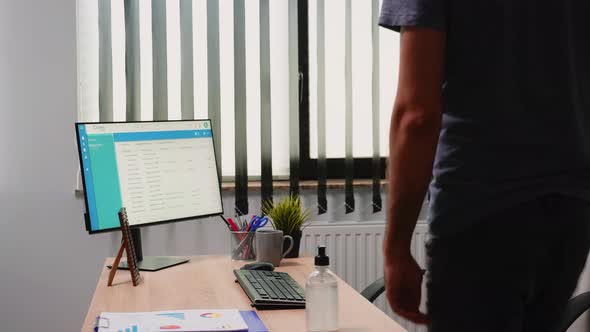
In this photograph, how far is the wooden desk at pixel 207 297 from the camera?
162cm

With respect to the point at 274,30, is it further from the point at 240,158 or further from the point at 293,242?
the point at 293,242

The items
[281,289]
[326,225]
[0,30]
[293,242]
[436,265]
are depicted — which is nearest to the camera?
[436,265]

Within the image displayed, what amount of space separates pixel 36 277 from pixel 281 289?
60.3 inches

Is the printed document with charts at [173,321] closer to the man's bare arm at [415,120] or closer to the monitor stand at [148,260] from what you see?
the man's bare arm at [415,120]

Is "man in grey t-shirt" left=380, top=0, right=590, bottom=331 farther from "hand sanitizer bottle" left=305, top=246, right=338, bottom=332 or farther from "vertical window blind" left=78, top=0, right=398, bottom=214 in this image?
"vertical window blind" left=78, top=0, right=398, bottom=214

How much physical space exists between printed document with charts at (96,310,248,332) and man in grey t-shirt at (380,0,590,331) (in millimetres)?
511

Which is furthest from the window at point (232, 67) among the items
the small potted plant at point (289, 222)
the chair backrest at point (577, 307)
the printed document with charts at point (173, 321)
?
the printed document with charts at point (173, 321)

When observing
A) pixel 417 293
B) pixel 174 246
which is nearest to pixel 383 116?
pixel 174 246

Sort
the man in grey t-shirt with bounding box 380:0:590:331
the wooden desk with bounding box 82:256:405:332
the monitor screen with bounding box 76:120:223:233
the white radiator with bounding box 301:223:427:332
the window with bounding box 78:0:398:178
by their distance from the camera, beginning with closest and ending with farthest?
the man in grey t-shirt with bounding box 380:0:590:331
the wooden desk with bounding box 82:256:405:332
the monitor screen with bounding box 76:120:223:233
the window with bounding box 78:0:398:178
the white radiator with bounding box 301:223:427:332

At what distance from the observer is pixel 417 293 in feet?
3.63

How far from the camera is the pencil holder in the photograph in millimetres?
2396

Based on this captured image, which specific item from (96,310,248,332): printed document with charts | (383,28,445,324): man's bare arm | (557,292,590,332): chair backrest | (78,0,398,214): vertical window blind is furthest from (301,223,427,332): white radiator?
(383,28,445,324): man's bare arm

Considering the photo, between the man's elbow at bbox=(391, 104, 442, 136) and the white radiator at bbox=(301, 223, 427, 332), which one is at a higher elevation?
the man's elbow at bbox=(391, 104, 442, 136)

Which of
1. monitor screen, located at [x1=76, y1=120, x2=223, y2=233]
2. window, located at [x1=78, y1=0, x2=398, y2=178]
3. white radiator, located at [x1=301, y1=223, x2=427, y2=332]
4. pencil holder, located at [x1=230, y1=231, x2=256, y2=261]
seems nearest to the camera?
monitor screen, located at [x1=76, y1=120, x2=223, y2=233]
